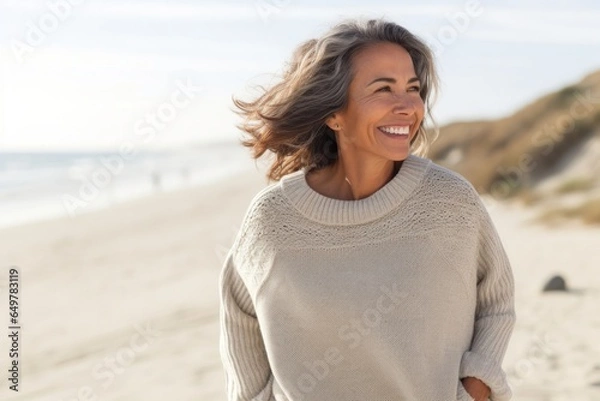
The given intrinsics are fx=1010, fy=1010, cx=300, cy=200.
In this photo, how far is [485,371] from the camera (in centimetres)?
309

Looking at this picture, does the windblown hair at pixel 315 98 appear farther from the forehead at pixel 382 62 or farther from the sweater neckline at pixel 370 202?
the sweater neckline at pixel 370 202

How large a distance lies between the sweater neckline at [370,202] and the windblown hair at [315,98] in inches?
6.7

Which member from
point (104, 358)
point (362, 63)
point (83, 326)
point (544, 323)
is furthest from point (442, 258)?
point (83, 326)

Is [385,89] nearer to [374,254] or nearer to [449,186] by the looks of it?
[449,186]

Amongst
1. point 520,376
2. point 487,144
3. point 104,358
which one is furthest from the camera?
point 487,144

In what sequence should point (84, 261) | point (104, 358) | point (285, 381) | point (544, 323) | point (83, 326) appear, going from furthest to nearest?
point (84, 261) → point (83, 326) → point (104, 358) → point (544, 323) → point (285, 381)

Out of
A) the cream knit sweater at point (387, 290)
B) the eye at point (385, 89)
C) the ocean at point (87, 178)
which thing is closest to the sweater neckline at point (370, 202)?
the cream knit sweater at point (387, 290)

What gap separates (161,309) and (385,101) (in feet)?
25.7

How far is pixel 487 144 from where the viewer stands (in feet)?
62.2

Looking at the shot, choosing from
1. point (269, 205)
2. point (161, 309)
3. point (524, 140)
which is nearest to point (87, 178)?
point (524, 140)

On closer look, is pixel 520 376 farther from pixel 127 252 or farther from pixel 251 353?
pixel 127 252

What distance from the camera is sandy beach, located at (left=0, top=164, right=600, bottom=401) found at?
6.78 metres

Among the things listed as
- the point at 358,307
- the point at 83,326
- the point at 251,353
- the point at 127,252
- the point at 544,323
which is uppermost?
the point at 358,307

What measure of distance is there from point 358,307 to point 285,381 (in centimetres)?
39
